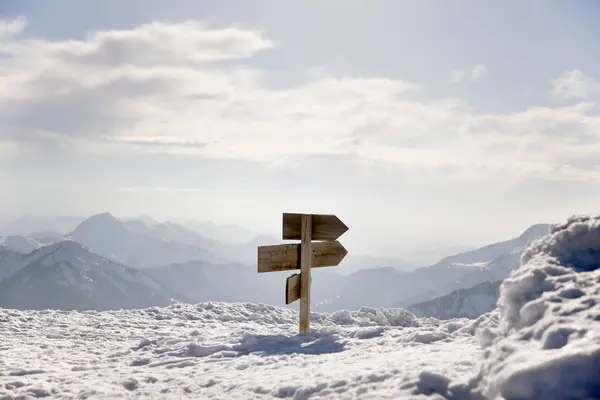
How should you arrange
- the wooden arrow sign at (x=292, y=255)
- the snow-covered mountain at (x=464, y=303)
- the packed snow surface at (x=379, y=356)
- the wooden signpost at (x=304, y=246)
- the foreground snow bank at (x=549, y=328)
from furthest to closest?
the snow-covered mountain at (x=464, y=303) < the wooden signpost at (x=304, y=246) < the wooden arrow sign at (x=292, y=255) < the packed snow surface at (x=379, y=356) < the foreground snow bank at (x=549, y=328)

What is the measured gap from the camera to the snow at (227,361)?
16.0ft

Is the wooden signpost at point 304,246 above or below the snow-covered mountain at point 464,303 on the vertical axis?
above

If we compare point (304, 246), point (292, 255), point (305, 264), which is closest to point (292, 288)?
point (305, 264)

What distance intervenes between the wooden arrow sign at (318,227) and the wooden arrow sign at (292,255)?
23 centimetres

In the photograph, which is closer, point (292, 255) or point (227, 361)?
point (227, 361)

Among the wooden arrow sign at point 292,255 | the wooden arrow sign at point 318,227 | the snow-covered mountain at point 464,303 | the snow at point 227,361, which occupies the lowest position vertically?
the snow-covered mountain at point 464,303

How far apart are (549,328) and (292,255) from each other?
22.2ft

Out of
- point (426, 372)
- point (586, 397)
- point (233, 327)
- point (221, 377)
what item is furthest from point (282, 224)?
point (586, 397)

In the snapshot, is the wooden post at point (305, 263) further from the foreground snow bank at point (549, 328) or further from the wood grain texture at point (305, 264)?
the foreground snow bank at point (549, 328)

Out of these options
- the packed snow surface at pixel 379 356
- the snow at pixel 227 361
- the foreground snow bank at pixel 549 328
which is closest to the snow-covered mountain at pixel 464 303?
the snow at pixel 227 361

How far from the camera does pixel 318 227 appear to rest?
10.2 meters

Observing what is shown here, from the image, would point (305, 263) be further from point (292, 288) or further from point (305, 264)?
point (292, 288)

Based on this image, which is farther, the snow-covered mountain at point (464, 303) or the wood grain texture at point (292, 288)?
the snow-covered mountain at point (464, 303)

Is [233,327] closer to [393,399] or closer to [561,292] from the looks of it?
[393,399]
